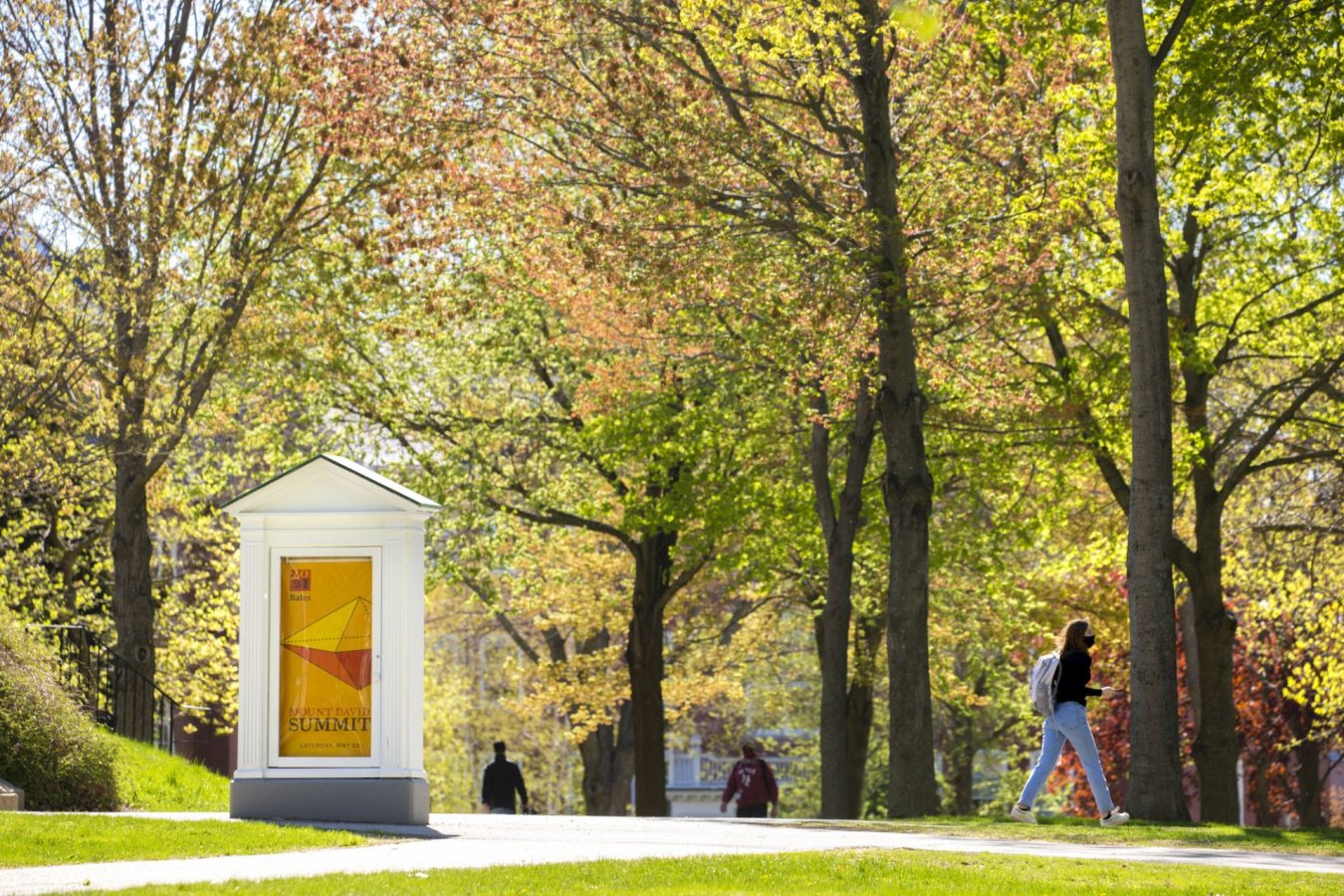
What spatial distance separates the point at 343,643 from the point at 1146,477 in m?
8.17

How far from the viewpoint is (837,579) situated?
2845cm

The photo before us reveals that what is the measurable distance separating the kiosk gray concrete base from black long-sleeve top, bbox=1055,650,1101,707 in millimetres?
5350

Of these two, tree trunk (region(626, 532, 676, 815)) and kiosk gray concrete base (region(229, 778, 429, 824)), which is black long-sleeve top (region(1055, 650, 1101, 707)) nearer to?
kiosk gray concrete base (region(229, 778, 429, 824))

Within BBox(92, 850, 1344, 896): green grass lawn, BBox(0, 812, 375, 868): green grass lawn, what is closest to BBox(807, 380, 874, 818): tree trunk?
BBox(0, 812, 375, 868): green grass lawn

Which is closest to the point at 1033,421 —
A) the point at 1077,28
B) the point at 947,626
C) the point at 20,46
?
the point at 1077,28

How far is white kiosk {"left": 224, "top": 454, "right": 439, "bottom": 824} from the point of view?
620 inches

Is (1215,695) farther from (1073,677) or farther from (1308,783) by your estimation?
(1308,783)

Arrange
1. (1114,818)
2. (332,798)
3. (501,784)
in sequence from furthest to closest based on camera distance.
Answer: (501,784), (1114,818), (332,798)

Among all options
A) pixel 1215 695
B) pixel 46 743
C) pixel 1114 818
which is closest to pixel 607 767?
pixel 1215 695

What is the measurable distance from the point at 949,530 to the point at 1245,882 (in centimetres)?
2038

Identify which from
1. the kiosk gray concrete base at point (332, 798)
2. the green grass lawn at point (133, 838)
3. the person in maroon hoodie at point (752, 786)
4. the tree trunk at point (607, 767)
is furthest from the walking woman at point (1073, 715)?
the tree trunk at point (607, 767)

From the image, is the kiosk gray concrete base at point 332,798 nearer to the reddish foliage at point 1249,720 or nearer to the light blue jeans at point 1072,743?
the light blue jeans at point 1072,743

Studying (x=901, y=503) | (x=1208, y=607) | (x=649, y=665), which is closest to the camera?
(x=901, y=503)

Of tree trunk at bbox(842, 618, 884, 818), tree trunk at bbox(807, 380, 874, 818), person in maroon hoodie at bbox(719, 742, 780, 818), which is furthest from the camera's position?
tree trunk at bbox(842, 618, 884, 818)
